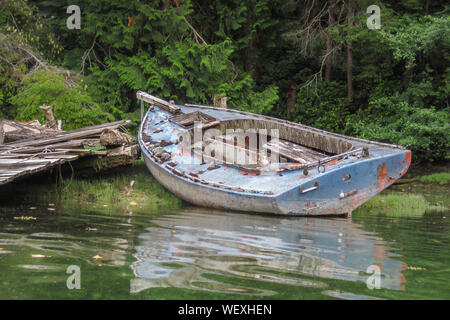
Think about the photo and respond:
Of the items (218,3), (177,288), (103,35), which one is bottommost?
(177,288)

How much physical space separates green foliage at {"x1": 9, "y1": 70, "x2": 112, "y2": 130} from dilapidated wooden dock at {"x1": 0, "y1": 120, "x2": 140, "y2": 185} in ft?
7.28

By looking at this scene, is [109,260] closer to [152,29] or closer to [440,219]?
[440,219]

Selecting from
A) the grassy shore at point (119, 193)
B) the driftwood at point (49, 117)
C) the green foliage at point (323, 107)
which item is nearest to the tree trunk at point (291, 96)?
the green foliage at point (323, 107)

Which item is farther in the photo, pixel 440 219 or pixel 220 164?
pixel 220 164

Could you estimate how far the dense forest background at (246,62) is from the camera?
18453mm

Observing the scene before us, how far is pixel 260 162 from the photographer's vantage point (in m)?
14.4

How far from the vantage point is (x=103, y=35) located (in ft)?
76.3

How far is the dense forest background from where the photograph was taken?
18.5m

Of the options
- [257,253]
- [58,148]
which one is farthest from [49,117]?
[257,253]

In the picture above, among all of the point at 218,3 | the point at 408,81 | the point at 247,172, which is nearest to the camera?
the point at 247,172

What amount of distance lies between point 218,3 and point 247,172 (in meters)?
13.7

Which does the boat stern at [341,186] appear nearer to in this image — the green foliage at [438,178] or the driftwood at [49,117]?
the green foliage at [438,178]

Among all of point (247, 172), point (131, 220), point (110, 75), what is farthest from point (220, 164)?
point (110, 75)

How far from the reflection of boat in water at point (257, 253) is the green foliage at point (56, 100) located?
26.1ft
